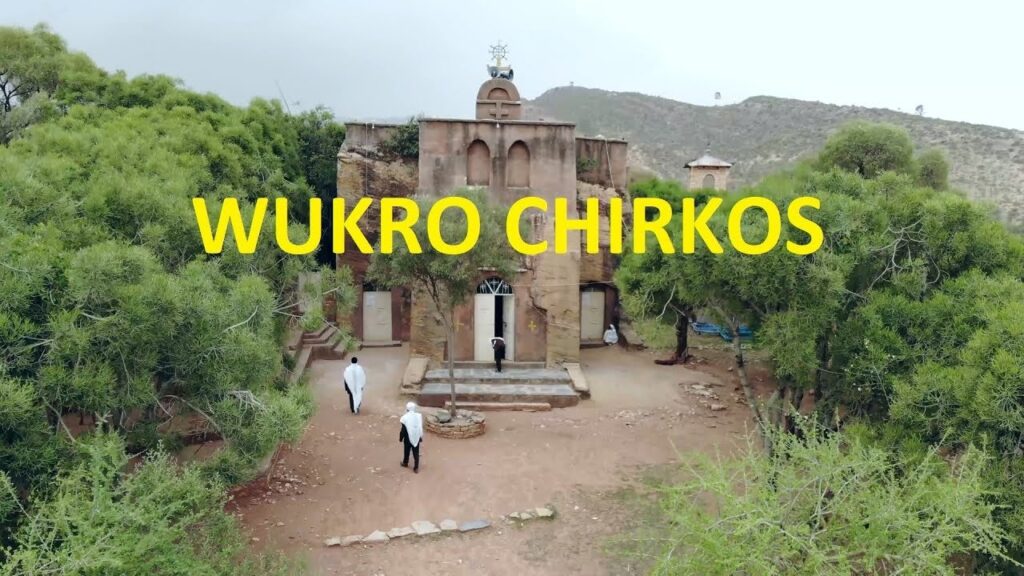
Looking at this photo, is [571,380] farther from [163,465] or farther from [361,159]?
[163,465]

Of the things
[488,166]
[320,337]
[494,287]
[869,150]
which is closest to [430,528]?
[494,287]

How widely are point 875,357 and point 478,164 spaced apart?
36.1 feet

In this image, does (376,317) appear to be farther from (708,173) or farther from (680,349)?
(708,173)

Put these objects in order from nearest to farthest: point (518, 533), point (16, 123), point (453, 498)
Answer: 1. point (518, 533)
2. point (453, 498)
3. point (16, 123)

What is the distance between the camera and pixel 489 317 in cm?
1750

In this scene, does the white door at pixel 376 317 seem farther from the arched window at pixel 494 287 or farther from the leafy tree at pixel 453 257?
the leafy tree at pixel 453 257

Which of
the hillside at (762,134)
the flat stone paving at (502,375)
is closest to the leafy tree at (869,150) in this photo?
the hillside at (762,134)

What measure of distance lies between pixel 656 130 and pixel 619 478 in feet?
186

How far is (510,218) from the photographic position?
13.5m

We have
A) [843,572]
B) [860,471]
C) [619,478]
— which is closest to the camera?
[843,572]

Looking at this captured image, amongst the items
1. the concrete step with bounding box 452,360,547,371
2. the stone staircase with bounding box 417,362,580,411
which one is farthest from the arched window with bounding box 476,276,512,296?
the stone staircase with bounding box 417,362,580,411

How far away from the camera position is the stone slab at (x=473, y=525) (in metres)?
9.33

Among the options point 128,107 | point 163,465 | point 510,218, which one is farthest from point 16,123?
point 163,465

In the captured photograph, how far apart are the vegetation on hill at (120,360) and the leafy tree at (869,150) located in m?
20.7
